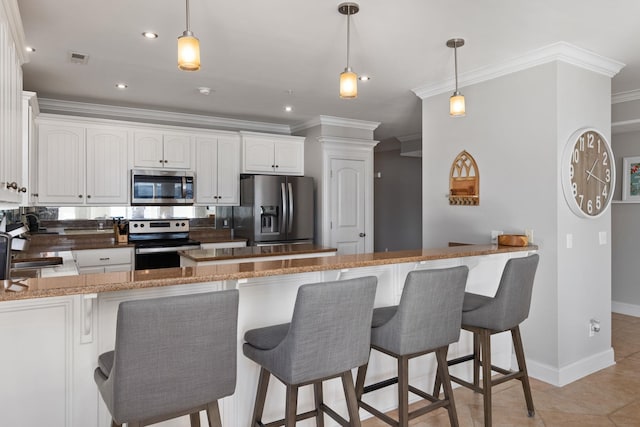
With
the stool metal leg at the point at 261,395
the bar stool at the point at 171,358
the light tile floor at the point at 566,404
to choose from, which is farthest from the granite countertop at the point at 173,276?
the light tile floor at the point at 566,404

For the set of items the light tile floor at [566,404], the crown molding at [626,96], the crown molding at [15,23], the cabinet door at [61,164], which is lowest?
the light tile floor at [566,404]

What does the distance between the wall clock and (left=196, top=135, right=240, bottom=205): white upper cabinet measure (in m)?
3.69

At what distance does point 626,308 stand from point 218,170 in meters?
5.29

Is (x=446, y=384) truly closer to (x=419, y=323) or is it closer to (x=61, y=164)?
(x=419, y=323)

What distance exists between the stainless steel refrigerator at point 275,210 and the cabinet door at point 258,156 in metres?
0.18

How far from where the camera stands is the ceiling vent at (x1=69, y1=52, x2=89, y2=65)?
3.27 m

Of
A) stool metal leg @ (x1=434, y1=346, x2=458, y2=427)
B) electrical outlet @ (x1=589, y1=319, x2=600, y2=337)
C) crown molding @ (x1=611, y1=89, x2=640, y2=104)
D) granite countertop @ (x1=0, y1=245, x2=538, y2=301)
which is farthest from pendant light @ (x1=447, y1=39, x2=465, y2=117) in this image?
crown molding @ (x1=611, y1=89, x2=640, y2=104)

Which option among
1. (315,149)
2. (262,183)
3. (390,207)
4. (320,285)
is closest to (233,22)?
(320,285)

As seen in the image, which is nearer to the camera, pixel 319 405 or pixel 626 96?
pixel 319 405

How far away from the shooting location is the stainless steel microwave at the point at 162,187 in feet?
15.8

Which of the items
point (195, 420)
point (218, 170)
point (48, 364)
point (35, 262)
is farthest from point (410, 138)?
point (48, 364)

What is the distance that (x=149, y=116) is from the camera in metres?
5.17

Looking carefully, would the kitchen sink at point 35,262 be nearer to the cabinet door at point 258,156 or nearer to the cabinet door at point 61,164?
the cabinet door at point 61,164

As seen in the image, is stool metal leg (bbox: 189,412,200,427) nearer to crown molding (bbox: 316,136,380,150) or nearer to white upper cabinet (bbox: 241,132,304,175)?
white upper cabinet (bbox: 241,132,304,175)
